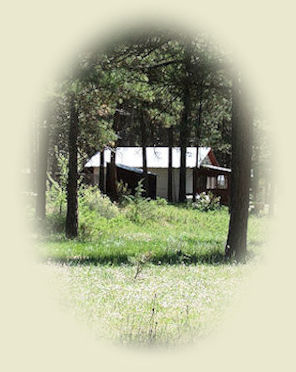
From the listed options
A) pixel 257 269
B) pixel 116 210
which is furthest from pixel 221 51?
pixel 116 210

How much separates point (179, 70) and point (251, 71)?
8.25 ft

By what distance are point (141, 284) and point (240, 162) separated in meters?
6.02

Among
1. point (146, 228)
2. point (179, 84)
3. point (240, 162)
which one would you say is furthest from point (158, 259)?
point (146, 228)

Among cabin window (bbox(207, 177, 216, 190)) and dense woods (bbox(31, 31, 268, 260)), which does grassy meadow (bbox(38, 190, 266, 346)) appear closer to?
dense woods (bbox(31, 31, 268, 260))

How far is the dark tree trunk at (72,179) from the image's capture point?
18844 millimetres

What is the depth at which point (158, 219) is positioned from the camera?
2806 cm

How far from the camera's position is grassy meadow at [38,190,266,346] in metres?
5.95

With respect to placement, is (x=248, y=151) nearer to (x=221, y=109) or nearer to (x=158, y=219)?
(x=221, y=109)

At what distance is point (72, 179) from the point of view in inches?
759

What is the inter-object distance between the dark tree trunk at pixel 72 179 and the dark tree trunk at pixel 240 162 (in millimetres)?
6939

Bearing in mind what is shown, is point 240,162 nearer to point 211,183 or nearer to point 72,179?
point 72,179

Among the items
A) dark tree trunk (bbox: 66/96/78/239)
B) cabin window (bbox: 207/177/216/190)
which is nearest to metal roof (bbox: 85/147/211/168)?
cabin window (bbox: 207/177/216/190)

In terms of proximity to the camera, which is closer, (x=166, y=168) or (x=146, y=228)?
(x=146, y=228)

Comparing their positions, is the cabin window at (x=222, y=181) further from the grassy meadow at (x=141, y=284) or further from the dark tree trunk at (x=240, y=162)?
the dark tree trunk at (x=240, y=162)
